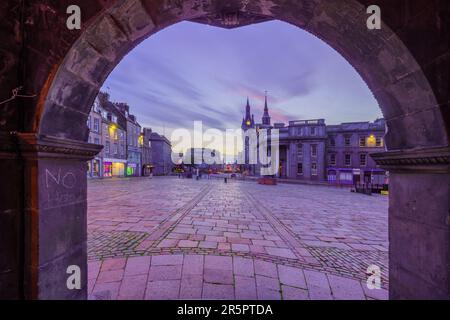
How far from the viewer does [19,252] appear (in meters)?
1.93

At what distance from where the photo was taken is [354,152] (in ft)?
122

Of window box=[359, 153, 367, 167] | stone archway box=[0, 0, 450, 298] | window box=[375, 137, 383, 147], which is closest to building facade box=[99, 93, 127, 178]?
stone archway box=[0, 0, 450, 298]

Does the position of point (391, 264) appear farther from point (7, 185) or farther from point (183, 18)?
point (7, 185)

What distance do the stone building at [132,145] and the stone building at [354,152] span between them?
41168mm

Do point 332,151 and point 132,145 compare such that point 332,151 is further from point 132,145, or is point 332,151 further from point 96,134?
point 96,134

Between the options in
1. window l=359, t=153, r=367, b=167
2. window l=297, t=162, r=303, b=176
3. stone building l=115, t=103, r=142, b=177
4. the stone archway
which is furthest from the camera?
stone building l=115, t=103, r=142, b=177

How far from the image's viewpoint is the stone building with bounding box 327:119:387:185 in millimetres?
A: 35625

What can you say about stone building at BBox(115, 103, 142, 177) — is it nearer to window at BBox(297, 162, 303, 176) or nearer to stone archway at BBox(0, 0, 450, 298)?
window at BBox(297, 162, 303, 176)

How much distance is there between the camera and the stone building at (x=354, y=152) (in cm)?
3562

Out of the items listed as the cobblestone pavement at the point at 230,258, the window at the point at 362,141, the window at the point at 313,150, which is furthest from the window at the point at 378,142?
the cobblestone pavement at the point at 230,258

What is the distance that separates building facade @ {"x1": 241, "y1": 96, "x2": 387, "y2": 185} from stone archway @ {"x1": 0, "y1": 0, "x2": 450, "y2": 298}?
36.3 metres

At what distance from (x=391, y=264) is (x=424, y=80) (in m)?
2.04

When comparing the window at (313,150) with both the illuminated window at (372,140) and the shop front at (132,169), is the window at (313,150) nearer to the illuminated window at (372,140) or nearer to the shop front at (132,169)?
the illuminated window at (372,140)
